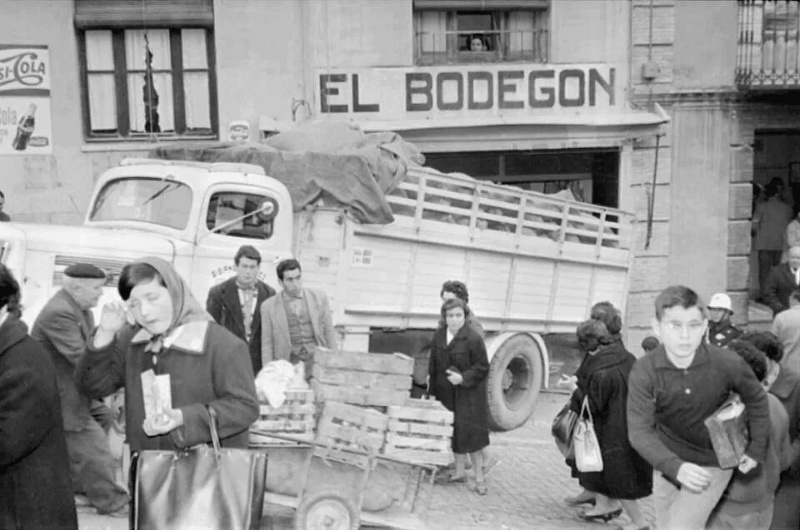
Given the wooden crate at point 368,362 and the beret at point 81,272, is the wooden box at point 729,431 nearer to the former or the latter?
the wooden crate at point 368,362

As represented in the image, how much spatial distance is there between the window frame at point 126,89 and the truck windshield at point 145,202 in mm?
4631

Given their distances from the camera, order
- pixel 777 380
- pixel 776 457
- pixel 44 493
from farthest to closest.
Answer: pixel 777 380 < pixel 776 457 < pixel 44 493

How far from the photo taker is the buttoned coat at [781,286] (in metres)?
10.7

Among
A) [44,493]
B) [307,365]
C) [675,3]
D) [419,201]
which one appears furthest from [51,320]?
[675,3]

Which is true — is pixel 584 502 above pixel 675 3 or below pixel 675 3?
below

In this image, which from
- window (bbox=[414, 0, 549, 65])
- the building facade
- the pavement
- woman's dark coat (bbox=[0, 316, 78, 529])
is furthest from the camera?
window (bbox=[414, 0, 549, 65])

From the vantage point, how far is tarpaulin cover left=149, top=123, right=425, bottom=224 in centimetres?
935

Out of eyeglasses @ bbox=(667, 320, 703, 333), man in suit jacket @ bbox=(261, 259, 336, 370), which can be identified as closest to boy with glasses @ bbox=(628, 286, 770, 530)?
eyeglasses @ bbox=(667, 320, 703, 333)

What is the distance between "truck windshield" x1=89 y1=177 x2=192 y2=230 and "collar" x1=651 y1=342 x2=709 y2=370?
18.1 ft

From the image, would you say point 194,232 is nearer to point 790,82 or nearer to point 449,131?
point 449,131

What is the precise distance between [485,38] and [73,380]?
9.72m

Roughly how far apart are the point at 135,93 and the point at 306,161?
5546 millimetres

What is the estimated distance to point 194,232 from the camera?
29.5 ft

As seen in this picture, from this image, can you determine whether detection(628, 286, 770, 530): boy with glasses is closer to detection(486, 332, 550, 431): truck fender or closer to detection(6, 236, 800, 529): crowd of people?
detection(6, 236, 800, 529): crowd of people
